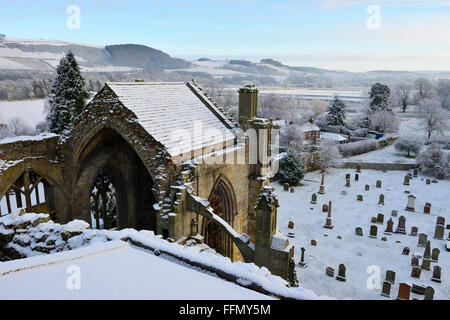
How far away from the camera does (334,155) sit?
4097cm

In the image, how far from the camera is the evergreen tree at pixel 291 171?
35.1 m

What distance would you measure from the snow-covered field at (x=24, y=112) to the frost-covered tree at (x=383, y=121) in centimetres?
4916

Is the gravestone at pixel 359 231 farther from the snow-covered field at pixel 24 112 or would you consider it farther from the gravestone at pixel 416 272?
the snow-covered field at pixel 24 112

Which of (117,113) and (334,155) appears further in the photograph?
(334,155)

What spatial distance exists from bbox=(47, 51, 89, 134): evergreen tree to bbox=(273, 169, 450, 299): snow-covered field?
18052 mm

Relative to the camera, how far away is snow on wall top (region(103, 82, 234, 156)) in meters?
12.1

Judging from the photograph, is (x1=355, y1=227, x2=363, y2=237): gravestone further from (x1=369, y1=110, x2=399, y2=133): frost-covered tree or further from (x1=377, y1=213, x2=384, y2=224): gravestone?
(x1=369, y1=110, x2=399, y2=133): frost-covered tree

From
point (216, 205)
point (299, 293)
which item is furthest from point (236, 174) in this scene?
point (299, 293)

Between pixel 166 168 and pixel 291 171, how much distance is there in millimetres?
25459

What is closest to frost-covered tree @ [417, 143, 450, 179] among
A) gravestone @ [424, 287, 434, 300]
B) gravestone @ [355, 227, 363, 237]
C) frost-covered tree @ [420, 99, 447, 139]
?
frost-covered tree @ [420, 99, 447, 139]

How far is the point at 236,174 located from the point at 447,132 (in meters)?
57.8

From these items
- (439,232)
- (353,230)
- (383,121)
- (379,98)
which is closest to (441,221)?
(439,232)

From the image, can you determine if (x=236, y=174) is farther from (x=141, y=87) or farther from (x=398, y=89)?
(x=398, y=89)

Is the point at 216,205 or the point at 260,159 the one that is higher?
the point at 260,159
